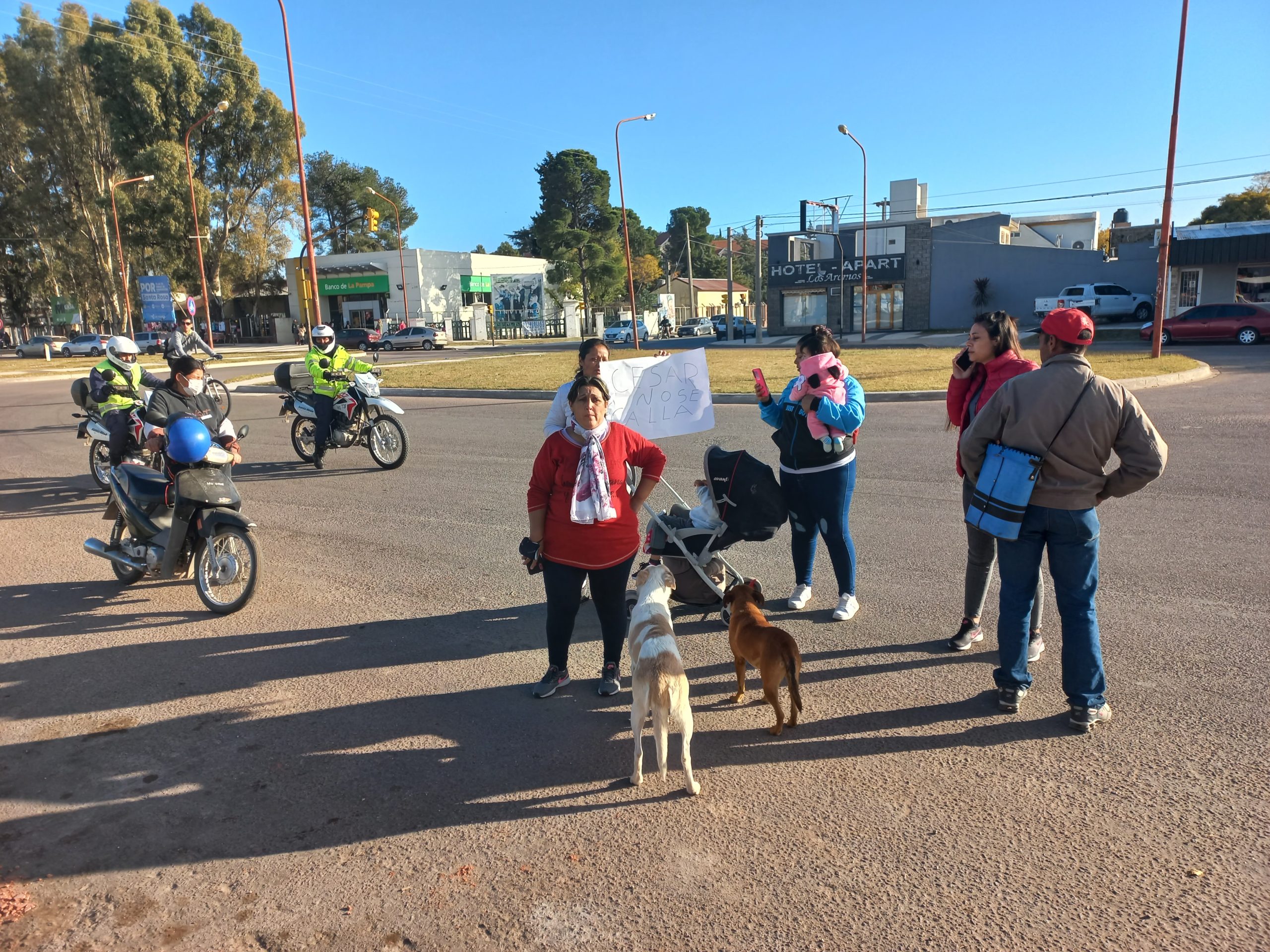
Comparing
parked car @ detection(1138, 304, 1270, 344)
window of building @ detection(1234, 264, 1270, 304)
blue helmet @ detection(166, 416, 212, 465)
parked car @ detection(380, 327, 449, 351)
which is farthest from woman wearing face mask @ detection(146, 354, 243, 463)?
parked car @ detection(380, 327, 449, 351)

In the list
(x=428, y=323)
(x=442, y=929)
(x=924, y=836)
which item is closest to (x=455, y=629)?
(x=442, y=929)

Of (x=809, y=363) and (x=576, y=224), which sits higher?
(x=576, y=224)

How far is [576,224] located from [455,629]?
64.3 metres

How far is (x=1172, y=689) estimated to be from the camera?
387 centimetres

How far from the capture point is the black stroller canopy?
15.5 ft

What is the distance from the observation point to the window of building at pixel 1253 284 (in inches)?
1380

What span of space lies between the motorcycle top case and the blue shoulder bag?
4821 mm

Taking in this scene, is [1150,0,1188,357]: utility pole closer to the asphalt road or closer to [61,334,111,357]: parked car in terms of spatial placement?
the asphalt road

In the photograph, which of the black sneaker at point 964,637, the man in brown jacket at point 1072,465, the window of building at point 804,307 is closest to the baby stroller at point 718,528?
the black sneaker at point 964,637

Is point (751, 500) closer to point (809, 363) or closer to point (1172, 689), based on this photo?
point (809, 363)

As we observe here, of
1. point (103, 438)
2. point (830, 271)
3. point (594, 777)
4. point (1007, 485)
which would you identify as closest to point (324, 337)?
point (103, 438)

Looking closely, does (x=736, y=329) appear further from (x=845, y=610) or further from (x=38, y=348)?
(x=845, y=610)

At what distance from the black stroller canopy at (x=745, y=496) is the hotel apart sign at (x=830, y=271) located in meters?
43.8

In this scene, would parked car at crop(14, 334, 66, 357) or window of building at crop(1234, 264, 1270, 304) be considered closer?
window of building at crop(1234, 264, 1270, 304)
